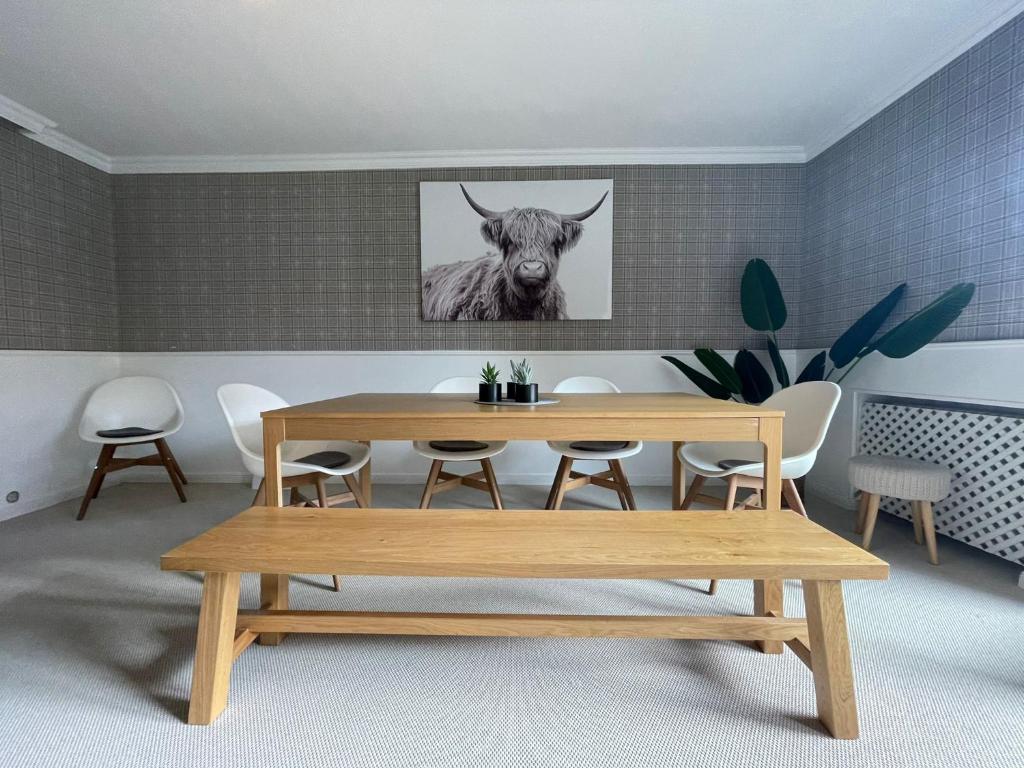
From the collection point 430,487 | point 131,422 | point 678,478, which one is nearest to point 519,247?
point 430,487

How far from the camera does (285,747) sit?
A: 108cm

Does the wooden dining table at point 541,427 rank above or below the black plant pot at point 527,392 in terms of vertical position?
below

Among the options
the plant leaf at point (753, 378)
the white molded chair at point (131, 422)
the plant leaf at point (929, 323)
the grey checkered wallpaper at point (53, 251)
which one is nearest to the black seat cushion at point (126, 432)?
the white molded chair at point (131, 422)

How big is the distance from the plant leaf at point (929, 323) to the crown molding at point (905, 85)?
43.9 inches

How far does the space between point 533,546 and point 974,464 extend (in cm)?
224

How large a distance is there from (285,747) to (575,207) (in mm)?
3215

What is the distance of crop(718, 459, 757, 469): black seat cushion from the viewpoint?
6.25 feet

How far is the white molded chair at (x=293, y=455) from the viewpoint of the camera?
6.19 ft

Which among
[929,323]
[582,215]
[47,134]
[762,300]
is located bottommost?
[929,323]

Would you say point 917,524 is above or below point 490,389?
below

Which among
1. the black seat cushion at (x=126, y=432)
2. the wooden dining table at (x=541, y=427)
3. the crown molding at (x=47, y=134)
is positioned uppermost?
the crown molding at (x=47, y=134)

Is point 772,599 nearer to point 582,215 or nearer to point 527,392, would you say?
point 527,392

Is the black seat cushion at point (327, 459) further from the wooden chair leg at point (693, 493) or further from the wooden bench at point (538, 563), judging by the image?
the wooden chair leg at point (693, 493)

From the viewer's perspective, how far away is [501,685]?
1.29 metres
